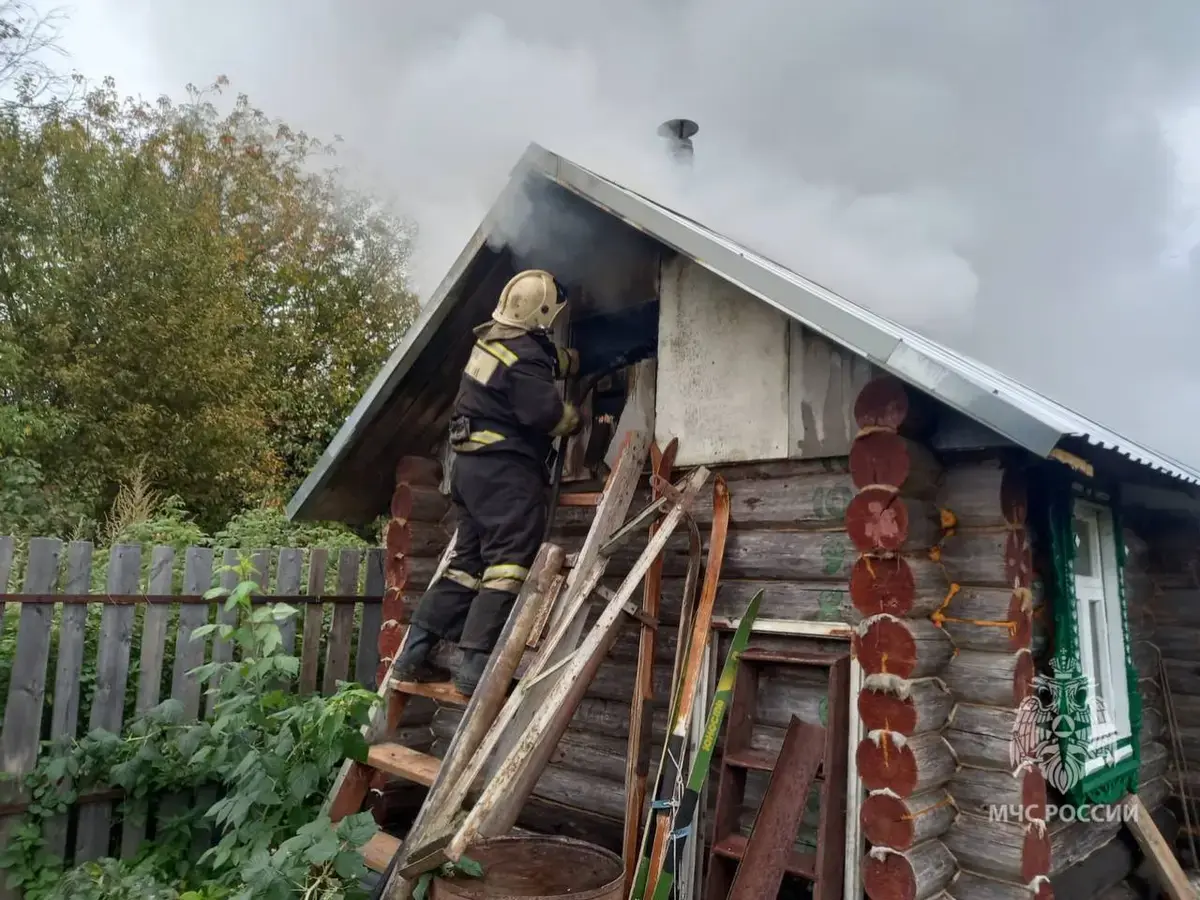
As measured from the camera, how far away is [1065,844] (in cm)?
455

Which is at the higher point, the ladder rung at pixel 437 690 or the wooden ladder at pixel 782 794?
the ladder rung at pixel 437 690

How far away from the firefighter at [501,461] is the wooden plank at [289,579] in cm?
207

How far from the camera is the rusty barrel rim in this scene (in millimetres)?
2965

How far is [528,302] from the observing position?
468 centimetres

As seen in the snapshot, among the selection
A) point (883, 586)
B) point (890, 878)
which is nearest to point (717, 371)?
point (883, 586)

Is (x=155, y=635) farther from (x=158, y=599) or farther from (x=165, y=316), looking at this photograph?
(x=165, y=316)

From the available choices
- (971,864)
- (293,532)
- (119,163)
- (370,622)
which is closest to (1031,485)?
(971,864)

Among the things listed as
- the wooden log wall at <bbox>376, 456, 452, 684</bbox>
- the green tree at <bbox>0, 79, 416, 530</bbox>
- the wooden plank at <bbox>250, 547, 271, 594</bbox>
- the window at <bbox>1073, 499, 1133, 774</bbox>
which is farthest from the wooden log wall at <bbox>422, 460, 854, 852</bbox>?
Result: the green tree at <bbox>0, 79, 416, 530</bbox>

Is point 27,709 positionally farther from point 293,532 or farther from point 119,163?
point 119,163

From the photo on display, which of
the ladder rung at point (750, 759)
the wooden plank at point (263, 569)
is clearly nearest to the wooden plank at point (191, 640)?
the wooden plank at point (263, 569)

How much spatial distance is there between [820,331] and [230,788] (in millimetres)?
5282

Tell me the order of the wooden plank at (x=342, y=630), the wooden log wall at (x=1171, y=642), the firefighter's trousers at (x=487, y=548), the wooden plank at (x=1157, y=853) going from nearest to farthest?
the firefighter's trousers at (x=487, y=548) → the wooden plank at (x=1157, y=853) → the wooden log wall at (x=1171, y=642) → the wooden plank at (x=342, y=630)

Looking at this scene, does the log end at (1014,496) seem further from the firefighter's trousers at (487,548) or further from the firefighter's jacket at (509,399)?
the firefighter's trousers at (487,548)

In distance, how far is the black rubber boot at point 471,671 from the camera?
Result: 430cm
